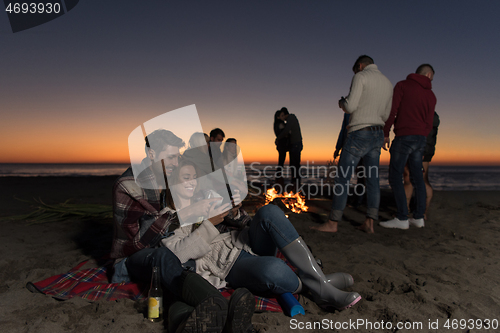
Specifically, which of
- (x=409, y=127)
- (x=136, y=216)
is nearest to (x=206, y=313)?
(x=136, y=216)

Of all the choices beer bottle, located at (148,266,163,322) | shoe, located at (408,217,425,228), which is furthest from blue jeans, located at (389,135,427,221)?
beer bottle, located at (148,266,163,322)

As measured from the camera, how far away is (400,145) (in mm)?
4125

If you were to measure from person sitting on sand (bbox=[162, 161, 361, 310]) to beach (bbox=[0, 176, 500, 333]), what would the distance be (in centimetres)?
17

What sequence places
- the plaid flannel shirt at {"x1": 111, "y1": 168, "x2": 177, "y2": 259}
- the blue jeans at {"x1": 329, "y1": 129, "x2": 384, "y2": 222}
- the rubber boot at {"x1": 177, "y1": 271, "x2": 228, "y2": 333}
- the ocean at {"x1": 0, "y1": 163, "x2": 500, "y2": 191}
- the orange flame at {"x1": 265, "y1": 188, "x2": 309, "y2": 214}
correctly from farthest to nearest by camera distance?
1. the ocean at {"x1": 0, "y1": 163, "x2": 500, "y2": 191}
2. the orange flame at {"x1": 265, "y1": 188, "x2": 309, "y2": 214}
3. the blue jeans at {"x1": 329, "y1": 129, "x2": 384, "y2": 222}
4. the plaid flannel shirt at {"x1": 111, "y1": 168, "x2": 177, "y2": 259}
5. the rubber boot at {"x1": 177, "y1": 271, "x2": 228, "y2": 333}

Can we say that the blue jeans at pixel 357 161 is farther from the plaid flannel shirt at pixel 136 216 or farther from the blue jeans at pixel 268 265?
the plaid flannel shirt at pixel 136 216

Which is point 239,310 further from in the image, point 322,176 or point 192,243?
point 322,176

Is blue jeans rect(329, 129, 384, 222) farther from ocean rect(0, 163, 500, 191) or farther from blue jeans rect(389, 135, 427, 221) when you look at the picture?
ocean rect(0, 163, 500, 191)

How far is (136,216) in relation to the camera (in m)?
2.06

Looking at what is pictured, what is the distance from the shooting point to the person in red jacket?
4.04 metres

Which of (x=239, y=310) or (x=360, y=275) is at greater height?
(x=239, y=310)

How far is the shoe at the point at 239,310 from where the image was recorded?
5.03 feet

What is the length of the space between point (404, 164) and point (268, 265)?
314 centimetres

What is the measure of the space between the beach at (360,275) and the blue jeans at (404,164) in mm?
474

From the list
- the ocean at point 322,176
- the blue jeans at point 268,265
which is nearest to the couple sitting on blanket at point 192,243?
the blue jeans at point 268,265
